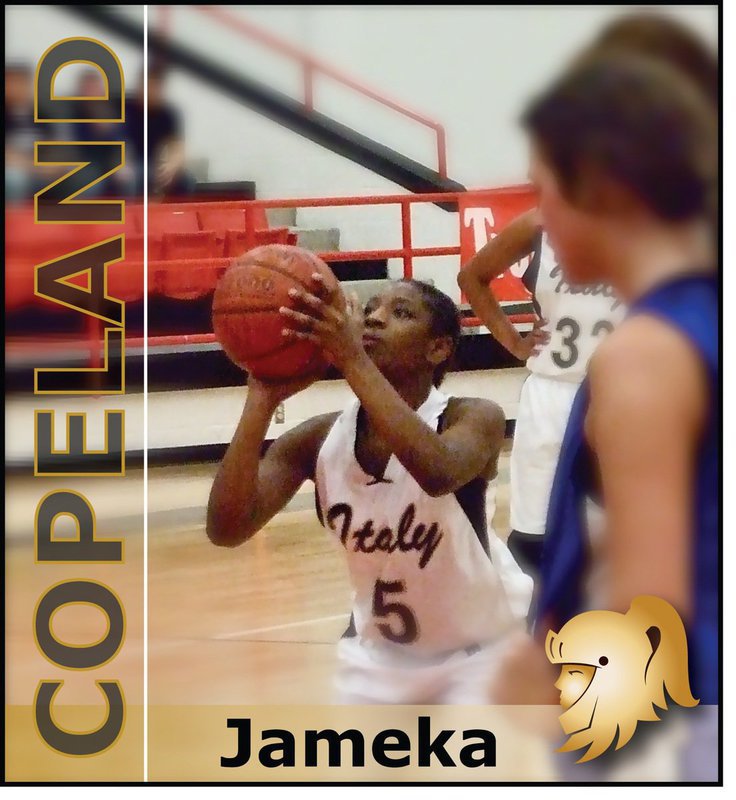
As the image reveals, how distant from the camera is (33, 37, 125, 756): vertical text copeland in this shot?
2309mm

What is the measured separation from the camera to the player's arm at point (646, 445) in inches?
54.8

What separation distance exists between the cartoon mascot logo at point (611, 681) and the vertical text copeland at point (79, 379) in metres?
0.94

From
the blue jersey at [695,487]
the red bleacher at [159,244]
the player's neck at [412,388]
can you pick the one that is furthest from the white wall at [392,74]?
the blue jersey at [695,487]

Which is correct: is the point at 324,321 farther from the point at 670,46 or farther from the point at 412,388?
the point at 670,46

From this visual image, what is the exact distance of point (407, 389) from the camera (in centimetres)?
218

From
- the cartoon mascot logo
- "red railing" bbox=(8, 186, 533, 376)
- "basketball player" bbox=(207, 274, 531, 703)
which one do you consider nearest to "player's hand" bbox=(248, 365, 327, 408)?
"basketball player" bbox=(207, 274, 531, 703)

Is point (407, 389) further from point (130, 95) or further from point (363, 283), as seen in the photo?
point (130, 95)

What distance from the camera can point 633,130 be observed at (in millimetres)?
1626

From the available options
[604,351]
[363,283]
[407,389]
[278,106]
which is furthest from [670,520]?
[278,106]

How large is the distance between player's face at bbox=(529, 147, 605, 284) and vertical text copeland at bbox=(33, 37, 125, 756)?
995 millimetres

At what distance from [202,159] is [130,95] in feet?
0.65

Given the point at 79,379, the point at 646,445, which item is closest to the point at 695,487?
the point at 646,445

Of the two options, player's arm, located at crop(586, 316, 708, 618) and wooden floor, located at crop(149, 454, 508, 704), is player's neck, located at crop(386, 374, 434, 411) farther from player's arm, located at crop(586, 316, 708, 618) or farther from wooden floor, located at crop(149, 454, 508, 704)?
player's arm, located at crop(586, 316, 708, 618)

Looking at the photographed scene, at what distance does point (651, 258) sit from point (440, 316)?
0.65 metres
